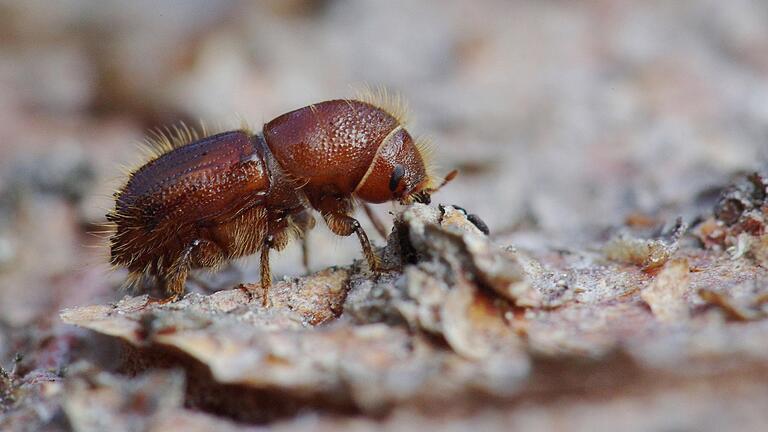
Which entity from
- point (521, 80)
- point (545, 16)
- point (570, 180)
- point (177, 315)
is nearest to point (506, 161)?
point (570, 180)

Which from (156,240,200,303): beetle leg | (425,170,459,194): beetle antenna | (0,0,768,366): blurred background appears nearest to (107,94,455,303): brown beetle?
(156,240,200,303): beetle leg

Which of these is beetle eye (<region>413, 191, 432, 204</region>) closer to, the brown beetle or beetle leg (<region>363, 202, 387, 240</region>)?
the brown beetle

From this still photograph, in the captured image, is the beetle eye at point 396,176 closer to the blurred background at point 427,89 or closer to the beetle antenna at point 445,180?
the beetle antenna at point 445,180

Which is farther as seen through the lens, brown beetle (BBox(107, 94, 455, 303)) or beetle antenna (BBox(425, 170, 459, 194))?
beetle antenna (BBox(425, 170, 459, 194))

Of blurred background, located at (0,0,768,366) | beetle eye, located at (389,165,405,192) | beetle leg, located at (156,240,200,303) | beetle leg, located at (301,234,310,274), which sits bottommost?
beetle leg, located at (156,240,200,303)

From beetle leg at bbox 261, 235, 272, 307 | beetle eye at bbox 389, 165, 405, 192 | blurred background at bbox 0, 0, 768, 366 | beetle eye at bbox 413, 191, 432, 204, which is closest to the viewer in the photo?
beetle leg at bbox 261, 235, 272, 307

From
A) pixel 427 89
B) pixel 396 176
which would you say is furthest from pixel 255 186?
pixel 427 89

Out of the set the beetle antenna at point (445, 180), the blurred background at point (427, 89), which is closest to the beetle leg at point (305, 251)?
the blurred background at point (427, 89)
